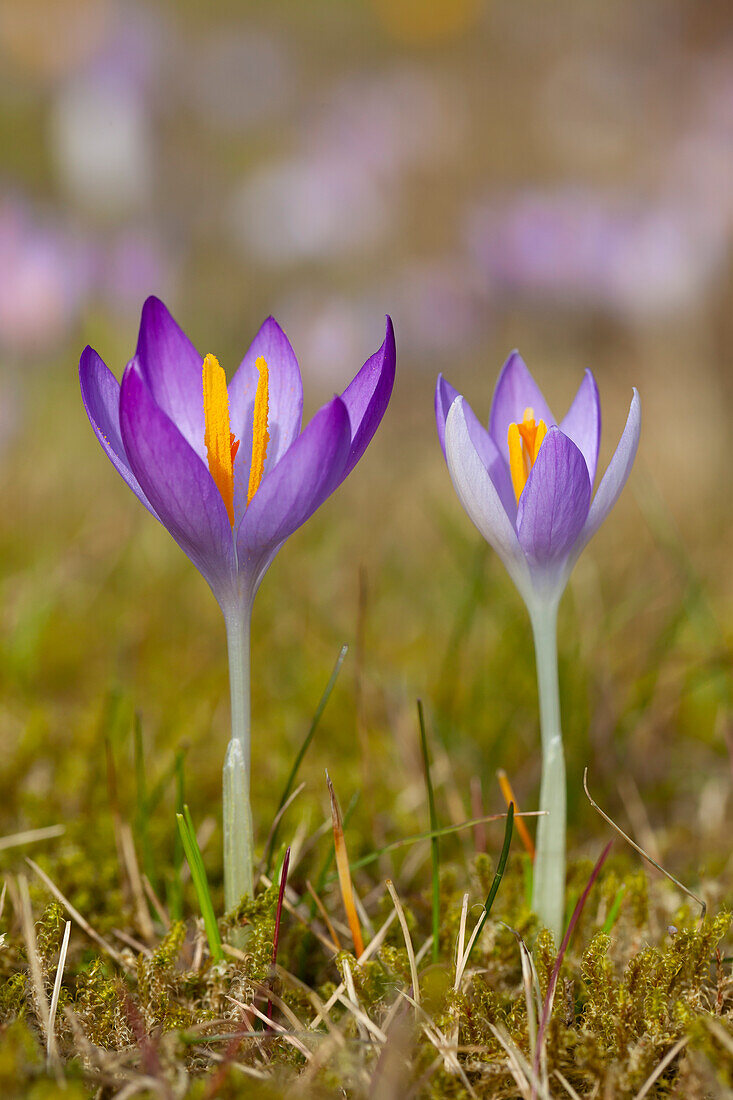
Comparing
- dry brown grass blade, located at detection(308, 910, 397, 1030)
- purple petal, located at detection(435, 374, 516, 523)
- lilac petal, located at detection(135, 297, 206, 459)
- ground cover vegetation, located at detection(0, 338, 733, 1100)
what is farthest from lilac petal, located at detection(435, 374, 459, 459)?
dry brown grass blade, located at detection(308, 910, 397, 1030)

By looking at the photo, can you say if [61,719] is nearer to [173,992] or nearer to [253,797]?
[253,797]

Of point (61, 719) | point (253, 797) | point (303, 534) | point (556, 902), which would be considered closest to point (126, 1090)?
point (556, 902)

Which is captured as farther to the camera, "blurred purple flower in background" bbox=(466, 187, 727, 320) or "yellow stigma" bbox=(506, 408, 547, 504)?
"blurred purple flower in background" bbox=(466, 187, 727, 320)

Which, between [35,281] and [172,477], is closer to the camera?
→ [172,477]

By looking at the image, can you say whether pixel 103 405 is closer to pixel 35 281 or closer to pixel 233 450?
pixel 233 450

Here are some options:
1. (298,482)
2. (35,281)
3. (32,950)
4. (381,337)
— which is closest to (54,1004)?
(32,950)

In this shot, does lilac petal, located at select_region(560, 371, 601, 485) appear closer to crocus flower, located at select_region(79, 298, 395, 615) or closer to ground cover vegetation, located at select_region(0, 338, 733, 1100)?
crocus flower, located at select_region(79, 298, 395, 615)

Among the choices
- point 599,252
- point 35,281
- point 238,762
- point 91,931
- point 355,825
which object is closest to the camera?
point 238,762
